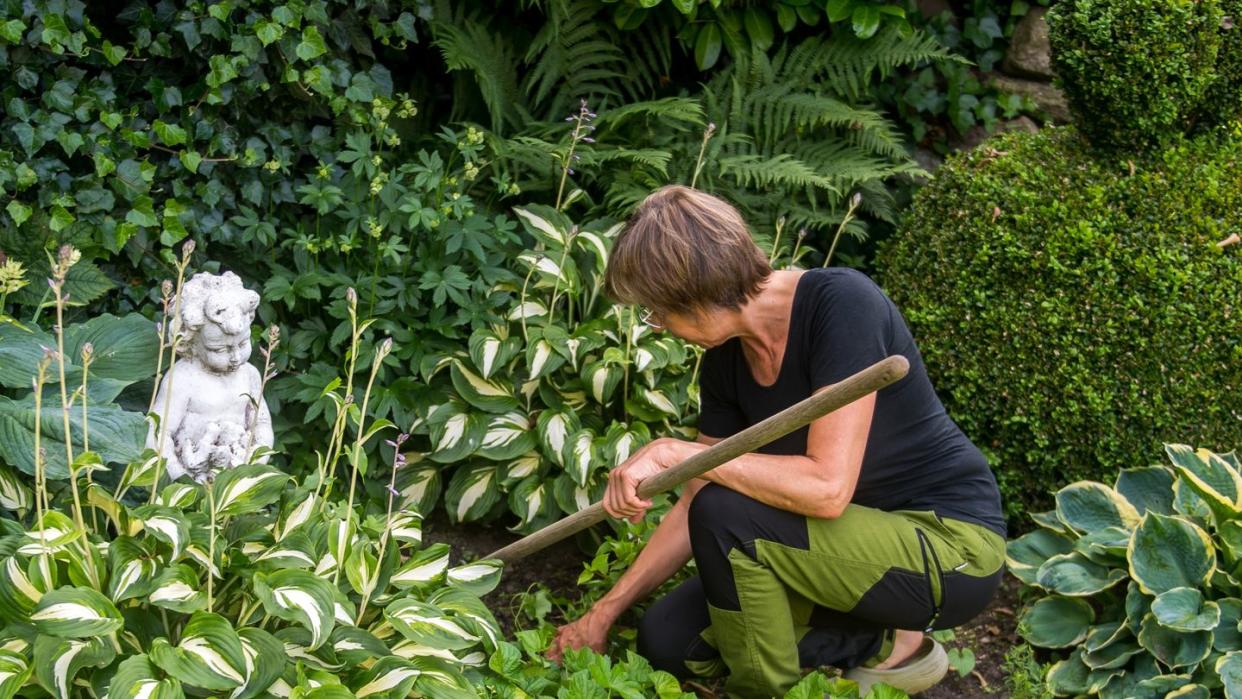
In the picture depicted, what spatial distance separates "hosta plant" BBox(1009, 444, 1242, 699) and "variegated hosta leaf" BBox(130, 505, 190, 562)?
2386mm

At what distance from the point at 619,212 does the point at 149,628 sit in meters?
2.49

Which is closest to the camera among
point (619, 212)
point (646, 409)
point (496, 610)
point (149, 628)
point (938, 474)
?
point (149, 628)

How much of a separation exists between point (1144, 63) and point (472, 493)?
2567 millimetres

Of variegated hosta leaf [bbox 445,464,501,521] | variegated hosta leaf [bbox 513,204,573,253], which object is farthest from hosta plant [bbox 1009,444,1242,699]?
variegated hosta leaf [bbox 513,204,573,253]

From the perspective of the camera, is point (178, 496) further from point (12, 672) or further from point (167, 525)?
point (12, 672)

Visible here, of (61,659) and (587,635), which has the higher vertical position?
(61,659)

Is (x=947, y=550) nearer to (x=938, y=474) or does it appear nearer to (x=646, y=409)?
(x=938, y=474)

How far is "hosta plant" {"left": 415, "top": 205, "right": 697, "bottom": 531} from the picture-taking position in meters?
3.98

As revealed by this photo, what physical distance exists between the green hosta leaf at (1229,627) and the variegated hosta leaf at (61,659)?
2.79 m

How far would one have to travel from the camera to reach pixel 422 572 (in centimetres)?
303

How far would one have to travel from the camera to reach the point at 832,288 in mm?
3021

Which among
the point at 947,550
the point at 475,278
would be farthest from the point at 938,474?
the point at 475,278

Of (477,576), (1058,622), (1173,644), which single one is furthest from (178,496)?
(1173,644)

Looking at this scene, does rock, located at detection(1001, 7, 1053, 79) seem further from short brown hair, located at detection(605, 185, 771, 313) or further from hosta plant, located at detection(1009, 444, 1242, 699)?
short brown hair, located at detection(605, 185, 771, 313)
